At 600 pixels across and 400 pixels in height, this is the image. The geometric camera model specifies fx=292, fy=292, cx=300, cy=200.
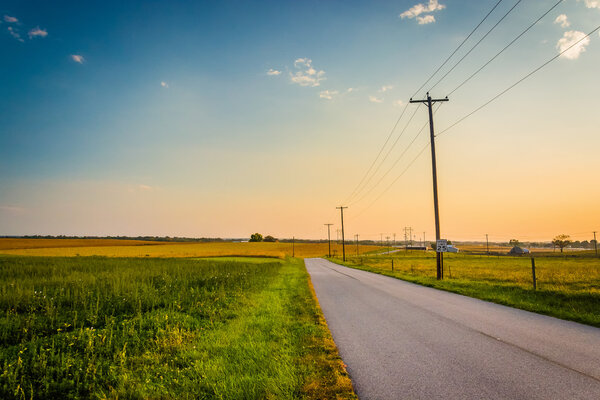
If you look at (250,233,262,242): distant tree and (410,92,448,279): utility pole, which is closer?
(410,92,448,279): utility pole

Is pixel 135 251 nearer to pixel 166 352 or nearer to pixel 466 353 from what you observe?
pixel 166 352

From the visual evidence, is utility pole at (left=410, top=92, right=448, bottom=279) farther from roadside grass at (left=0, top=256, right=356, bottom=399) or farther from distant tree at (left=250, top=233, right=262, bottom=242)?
distant tree at (left=250, top=233, right=262, bottom=242)

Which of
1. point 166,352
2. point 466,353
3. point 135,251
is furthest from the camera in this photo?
point 135,251

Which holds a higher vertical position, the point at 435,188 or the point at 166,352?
the point at 435,188

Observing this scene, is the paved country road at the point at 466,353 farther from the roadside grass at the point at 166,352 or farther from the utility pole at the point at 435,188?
the utility pole at the point at 435,188

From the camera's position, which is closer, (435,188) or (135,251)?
(435,188)

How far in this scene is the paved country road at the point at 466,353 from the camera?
162 inches

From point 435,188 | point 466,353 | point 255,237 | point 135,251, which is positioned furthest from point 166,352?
point 255,237

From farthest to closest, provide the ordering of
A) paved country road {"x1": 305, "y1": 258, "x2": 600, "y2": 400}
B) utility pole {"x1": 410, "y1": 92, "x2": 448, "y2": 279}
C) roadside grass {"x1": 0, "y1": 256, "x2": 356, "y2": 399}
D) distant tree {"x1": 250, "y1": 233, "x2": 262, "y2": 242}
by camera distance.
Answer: distant tree {"x1": 250, "y1": 233, "x2": 262, "y2": 242} < utility pole {"x1": 410, "y1": 92, "x2": 448, "y2": 279} < roadside grass {"x1": 0, "y1": 256, "x2": 356, "y2": 399} < paved country road {"x1": 305, "y1": 258, "x2": 600, "y2": 400}

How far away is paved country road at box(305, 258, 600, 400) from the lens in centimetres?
411

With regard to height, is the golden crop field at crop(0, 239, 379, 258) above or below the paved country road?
below

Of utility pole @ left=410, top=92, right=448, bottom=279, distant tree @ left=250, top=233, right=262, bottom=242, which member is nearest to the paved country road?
utility pole @ left=410, top=92, right=448, bottom=279

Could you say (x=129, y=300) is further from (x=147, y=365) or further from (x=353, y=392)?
(x=353, y=392)

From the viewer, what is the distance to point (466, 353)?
551 centimetres
